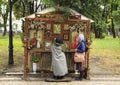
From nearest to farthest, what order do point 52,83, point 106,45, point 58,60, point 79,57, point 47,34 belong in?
1. point 52,83
2. point 58,60
3. point 79,57
4. point 47,34
5. point 106,45

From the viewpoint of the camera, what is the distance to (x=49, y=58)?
15516 mm

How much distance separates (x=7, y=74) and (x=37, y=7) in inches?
1085

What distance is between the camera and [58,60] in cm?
1459

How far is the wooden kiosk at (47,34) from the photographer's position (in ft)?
50.1

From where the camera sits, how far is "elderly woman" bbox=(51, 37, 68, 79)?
1455 centimetres

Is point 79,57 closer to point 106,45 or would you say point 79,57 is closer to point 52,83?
point 52,83

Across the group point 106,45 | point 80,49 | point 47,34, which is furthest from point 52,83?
point 106,45

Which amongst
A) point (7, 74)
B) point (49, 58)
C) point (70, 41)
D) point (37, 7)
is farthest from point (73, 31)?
point (37, 7)

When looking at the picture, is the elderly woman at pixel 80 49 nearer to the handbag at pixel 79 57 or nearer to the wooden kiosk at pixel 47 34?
the handbag at pixel 79 57

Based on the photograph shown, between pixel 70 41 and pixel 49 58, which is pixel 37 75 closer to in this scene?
pixel 49 58

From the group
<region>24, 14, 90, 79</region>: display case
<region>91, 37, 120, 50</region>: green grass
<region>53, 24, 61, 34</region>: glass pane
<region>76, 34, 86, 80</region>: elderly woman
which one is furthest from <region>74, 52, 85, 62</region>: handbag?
<region>91, 37, 120, 50</region>: green grass

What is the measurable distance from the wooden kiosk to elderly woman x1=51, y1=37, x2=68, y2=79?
0.69 m

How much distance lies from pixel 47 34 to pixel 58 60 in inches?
54.5

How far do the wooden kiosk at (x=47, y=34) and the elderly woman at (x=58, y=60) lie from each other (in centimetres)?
69
